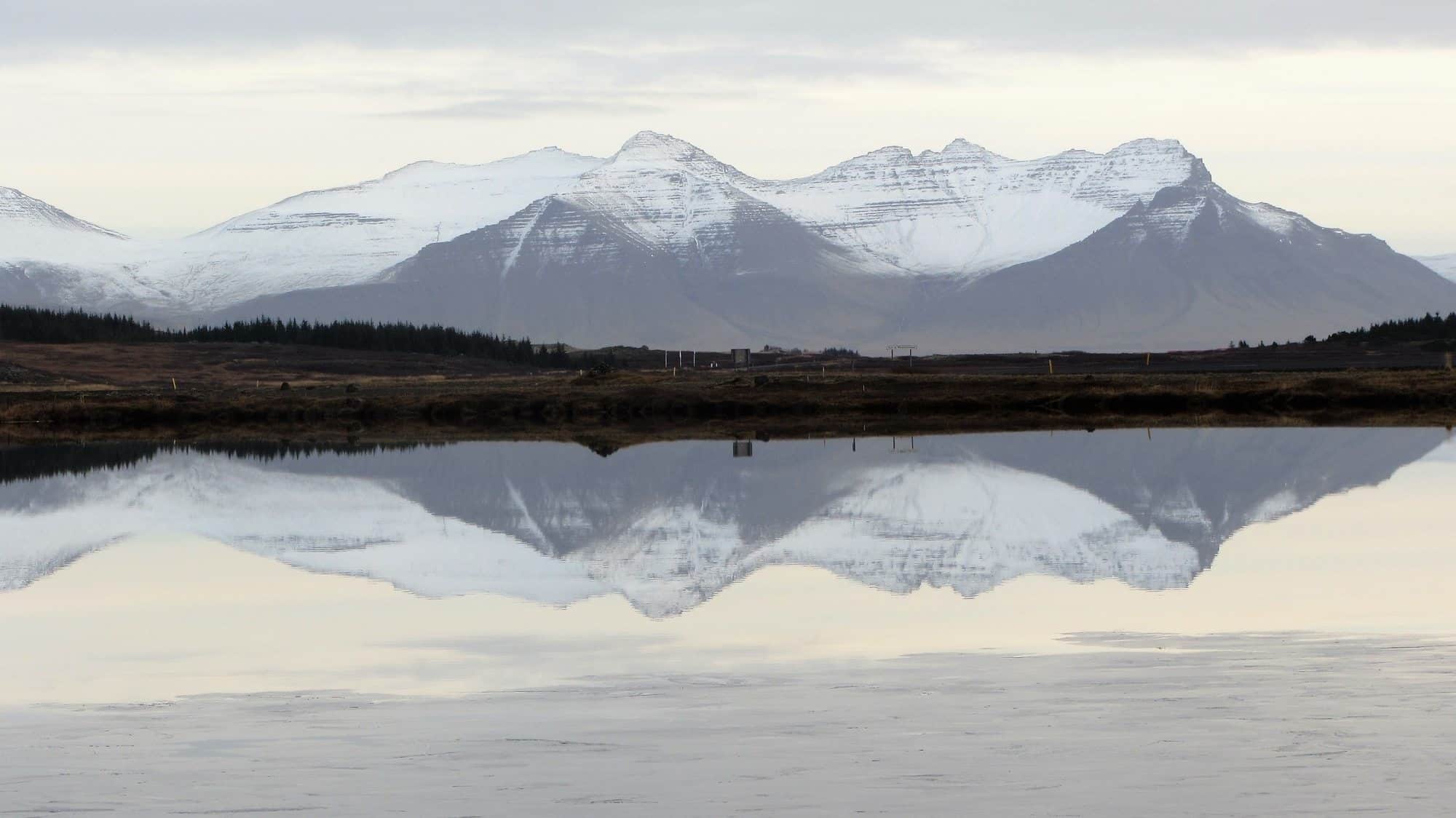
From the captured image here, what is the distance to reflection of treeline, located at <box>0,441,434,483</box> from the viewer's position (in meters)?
62.3

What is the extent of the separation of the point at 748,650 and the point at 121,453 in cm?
5202

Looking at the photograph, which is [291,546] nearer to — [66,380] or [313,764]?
[313,764]

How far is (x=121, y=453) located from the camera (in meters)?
71.6

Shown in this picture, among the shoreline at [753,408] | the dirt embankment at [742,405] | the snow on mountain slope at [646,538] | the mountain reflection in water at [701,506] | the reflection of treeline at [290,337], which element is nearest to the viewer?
the snow on mountain slope at [646,538]

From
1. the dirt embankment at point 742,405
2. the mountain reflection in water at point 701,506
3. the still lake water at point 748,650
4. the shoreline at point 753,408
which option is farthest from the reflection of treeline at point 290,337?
the still lake water at point 748,650

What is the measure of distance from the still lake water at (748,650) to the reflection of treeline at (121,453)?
13.9 meters

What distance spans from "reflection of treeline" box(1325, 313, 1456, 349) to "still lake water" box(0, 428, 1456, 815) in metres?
86.3

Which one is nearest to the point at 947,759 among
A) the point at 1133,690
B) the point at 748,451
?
the point at 1133,690

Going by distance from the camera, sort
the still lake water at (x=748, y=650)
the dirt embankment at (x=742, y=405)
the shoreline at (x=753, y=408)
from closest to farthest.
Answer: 1. the still lake water at (x=748, y=650)
2. the shoreline at (x=753, y=408)
3. the dirt embankment at (x=742, y=405)

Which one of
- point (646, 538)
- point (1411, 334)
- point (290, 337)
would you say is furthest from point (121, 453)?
point (290, 337)

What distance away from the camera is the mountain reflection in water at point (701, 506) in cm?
3297

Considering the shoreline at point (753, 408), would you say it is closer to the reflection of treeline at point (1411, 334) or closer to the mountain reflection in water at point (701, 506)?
the mountain reflection in water at point (701, 506)

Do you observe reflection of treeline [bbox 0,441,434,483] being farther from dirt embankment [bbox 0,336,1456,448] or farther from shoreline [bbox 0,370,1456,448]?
dirt embankment [bbox 0,336,1456,448]

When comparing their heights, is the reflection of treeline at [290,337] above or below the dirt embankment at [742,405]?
above
